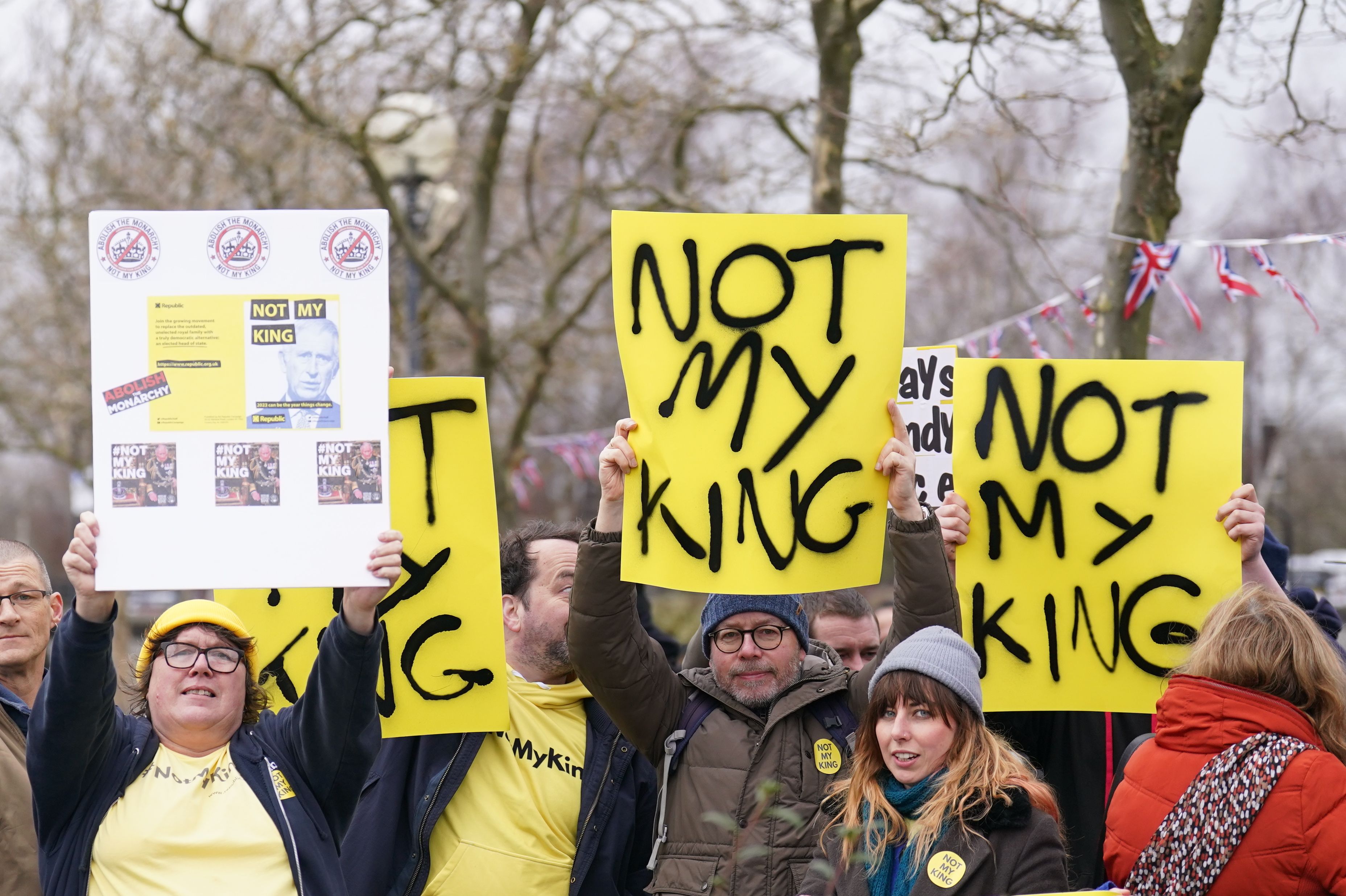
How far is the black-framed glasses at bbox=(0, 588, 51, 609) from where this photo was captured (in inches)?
158

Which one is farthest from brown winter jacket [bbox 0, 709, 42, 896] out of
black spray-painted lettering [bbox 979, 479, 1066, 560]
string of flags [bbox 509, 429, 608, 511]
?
string of flags [bbox 509, 429, 608, 511]

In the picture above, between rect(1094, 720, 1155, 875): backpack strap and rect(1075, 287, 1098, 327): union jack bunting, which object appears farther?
rect(1075, 287, 1098, 327): union jack bunting

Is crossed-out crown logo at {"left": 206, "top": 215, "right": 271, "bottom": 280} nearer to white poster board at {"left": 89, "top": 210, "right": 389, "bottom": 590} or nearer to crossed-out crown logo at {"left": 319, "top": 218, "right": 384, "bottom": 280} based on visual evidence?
white poster board at {"left": 89, "top": 210, "right": 389, "bottom": 590}

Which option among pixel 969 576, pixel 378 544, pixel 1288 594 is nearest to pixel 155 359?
pixel 378 544

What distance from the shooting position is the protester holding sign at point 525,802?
144 inches

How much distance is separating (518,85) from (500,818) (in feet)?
25.9

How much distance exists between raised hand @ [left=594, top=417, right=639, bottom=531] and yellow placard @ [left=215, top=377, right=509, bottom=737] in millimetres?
406

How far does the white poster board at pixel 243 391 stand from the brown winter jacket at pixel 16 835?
924mm

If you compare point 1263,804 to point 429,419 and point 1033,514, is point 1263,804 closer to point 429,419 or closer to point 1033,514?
point 1033,514

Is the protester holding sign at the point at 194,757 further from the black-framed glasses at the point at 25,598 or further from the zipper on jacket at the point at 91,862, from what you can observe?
the black-framed glasses at the point at 25,598

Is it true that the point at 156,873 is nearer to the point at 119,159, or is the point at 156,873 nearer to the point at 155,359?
the point at 155,359

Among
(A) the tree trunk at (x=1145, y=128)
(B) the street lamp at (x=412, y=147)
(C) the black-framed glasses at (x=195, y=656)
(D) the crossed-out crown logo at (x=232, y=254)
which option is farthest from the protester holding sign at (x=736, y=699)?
(B) the street lamp at (x=412, y=147)

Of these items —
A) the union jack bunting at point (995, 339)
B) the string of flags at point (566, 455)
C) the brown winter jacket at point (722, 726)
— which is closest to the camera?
the brown winter jacket at point (722, 726)

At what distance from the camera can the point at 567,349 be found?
16766 mm
